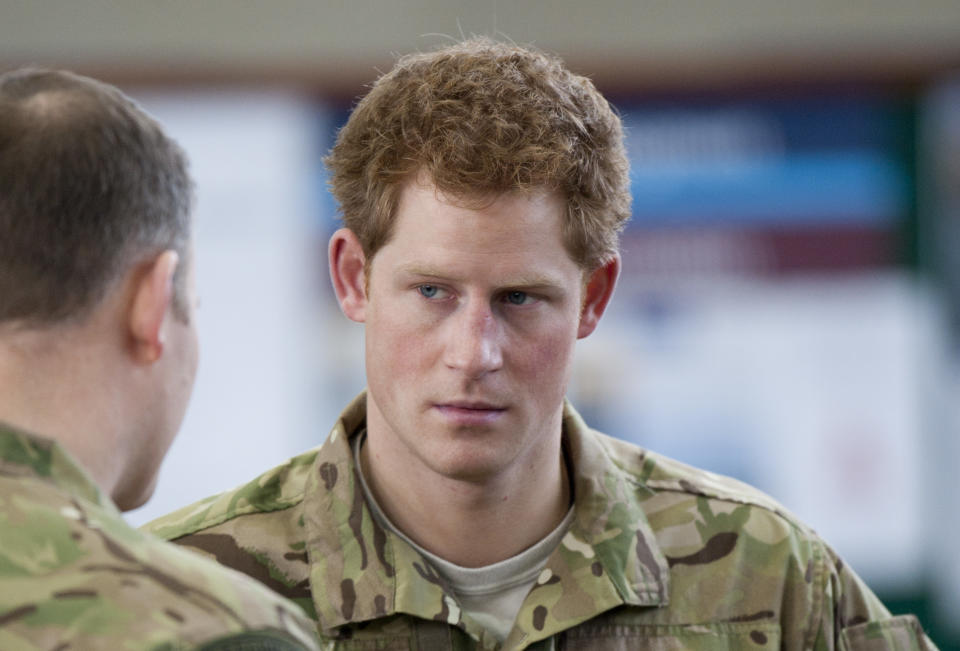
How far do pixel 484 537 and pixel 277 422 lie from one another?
2409 mm

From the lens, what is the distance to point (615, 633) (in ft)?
5.94

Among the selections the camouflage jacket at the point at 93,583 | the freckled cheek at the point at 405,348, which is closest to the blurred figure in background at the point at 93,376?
the camouflage jacket at the point at 93,583

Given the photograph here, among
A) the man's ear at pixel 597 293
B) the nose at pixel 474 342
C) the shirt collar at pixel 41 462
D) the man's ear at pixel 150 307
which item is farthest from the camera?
the man's ear at pixel 597 293

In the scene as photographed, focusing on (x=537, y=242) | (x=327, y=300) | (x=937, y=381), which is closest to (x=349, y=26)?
(x=327, y=300)

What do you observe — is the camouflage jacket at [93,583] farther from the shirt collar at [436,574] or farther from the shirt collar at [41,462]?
the shirt collar at [436,574]

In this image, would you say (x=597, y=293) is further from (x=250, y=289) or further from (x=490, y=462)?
(x=250, y=289)

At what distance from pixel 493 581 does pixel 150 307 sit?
0.68 m

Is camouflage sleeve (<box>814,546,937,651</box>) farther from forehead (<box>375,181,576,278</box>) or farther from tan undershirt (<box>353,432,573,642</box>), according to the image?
forehead (<box>375,181,576,278</box>)

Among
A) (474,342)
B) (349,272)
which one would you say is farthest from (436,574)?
(349,272)

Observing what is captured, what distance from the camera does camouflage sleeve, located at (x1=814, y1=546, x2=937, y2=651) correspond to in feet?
6.10

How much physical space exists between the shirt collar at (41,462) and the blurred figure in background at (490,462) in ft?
1.84

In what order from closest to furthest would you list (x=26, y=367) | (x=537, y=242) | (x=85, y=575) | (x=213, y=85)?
(x=85, y=575), (x=26, y=367), (x=537, y=242), (x=213, y=85)

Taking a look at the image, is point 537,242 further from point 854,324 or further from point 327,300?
point 854,324

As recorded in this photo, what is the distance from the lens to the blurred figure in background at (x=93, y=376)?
3.75 feet
